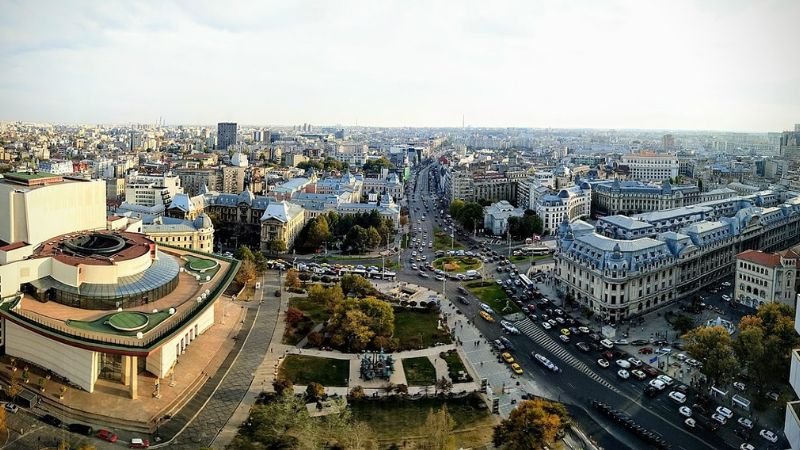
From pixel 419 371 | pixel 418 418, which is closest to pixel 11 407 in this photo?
pixel 418 418

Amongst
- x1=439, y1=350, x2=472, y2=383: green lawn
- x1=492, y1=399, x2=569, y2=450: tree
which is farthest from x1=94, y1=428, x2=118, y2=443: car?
x1=439, y1=350, x2=472, y2=383: green lawn

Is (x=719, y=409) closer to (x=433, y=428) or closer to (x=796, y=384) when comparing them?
(x=433, y=428)

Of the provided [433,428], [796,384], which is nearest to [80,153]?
[433,428]

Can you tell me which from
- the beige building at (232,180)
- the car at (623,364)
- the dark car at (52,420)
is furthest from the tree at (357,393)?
the beige building at (232,180)

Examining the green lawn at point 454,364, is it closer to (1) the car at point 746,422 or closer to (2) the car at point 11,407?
(1) the car at point 746,422

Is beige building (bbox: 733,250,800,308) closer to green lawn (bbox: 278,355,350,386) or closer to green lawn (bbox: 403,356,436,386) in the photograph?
green lawn (bbox: 403,356,436,386)
